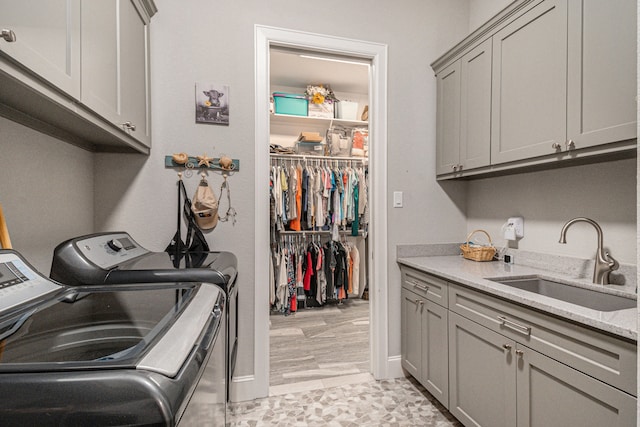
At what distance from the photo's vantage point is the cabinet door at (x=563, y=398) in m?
0.96

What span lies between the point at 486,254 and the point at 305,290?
2064mm

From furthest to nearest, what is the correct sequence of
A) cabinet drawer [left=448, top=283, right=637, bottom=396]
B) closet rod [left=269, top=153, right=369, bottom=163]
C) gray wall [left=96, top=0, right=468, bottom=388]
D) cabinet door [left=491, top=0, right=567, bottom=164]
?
closet rod [left=269, top=153, right=369, bottom=163] < gray wall [left=96, top=0, right=468, bottom=388] < cabinet door [left=491, top=0, right=567, bottom=164] < cabinet drawer [left=448, top=283, right=637, bottom=396]

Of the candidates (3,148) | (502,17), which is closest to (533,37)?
(502,17)

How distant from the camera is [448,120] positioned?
224cm

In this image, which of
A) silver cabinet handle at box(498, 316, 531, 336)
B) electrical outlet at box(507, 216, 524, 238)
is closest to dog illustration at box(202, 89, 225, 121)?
silver cabinet handle at box(498, 316, 531, 336)

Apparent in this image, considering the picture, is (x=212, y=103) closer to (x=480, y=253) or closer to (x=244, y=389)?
(x=244, y=389)

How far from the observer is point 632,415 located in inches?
35.9

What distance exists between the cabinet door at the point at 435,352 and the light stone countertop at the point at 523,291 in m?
0.25

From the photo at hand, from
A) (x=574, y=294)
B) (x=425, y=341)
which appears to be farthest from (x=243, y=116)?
(x=574, y=294)

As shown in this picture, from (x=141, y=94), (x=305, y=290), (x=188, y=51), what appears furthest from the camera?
(x=305, y=290)

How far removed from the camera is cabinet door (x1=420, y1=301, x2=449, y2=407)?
5.82 feet

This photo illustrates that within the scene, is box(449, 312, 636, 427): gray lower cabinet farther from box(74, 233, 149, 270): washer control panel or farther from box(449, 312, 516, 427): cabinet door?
box(74, 233, 149, 270): washer control panel

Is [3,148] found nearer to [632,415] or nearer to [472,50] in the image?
[632,415]

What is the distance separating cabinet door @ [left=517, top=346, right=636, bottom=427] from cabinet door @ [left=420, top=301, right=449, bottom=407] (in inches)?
19.6
